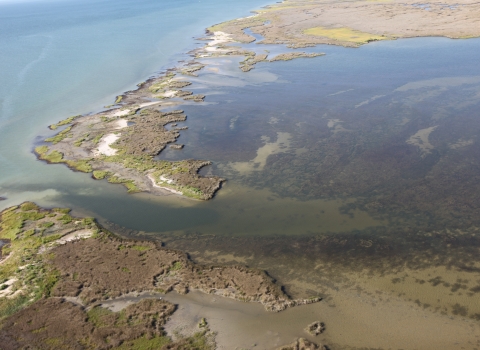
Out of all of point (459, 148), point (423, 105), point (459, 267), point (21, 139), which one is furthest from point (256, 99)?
point (459, 267)

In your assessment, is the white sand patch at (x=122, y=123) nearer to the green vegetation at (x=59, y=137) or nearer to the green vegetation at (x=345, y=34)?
the green vegetation at (x=59, y=137)

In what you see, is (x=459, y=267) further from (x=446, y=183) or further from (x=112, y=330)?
(x=112, y=330)

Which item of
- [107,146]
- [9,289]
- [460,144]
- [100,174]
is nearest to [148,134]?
[107,146]

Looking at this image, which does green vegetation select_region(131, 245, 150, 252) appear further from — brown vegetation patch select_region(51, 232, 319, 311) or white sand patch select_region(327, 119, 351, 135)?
white sand patch select_region(327, 119, 351, 135)

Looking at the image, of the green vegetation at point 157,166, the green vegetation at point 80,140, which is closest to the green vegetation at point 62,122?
the green vegetation at point 80,140

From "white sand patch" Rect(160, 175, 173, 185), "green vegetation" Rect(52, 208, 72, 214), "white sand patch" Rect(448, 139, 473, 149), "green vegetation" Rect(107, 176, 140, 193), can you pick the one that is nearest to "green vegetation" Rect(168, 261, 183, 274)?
"white sand patch" Rect(160, 175, 173, 185)
